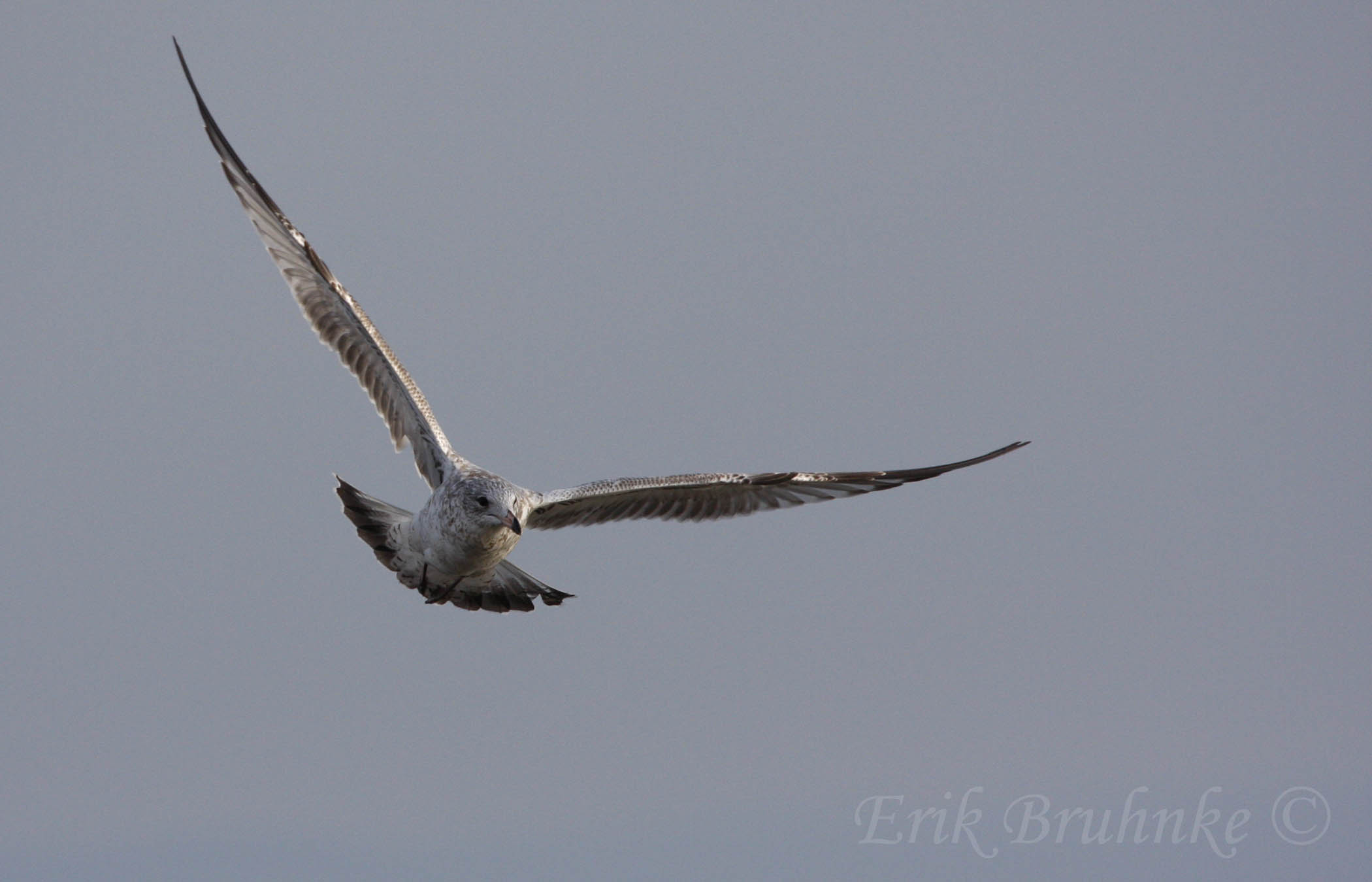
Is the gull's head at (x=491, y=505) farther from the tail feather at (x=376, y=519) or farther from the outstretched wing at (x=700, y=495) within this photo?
the tail feather at (x=376, y=519)

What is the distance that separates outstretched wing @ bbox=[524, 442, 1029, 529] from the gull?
11 mm

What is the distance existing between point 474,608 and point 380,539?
3.68 ft

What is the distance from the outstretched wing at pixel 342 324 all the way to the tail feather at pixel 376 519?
492 millimetres

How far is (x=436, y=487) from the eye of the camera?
1223cm

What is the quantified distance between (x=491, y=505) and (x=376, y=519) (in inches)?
94.3

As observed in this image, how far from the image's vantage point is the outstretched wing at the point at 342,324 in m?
12.4

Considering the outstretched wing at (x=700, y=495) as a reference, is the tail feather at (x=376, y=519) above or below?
below

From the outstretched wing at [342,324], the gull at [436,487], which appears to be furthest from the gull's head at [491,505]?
the outstretched wing at [342,324]

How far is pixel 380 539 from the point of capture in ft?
40.3

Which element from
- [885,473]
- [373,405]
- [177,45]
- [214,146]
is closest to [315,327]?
[373,405]

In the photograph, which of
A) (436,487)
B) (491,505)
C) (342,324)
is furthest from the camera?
(342,324)

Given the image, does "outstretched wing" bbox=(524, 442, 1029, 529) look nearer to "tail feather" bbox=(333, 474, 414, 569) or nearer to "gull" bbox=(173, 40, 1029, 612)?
"gull" bbox=(173, 40, 1029, 612)

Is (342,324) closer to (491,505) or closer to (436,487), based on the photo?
(436,487)

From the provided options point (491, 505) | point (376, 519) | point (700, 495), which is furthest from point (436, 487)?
point (700, 495)
